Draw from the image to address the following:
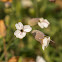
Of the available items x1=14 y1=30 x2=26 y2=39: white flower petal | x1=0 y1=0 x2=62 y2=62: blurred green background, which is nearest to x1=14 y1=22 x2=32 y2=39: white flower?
x1=14 y1=30 x2=26 y2=39: white flower petal

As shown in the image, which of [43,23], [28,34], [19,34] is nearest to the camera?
[19,34]

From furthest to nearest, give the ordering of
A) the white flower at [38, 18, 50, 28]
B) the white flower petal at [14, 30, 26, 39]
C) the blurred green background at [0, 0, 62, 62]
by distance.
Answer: the blurred green background at [0, 0, 62, 62] → the white flower at [38, 18, 50, 28] → the white flower petal at [14, 30, 26, 39]

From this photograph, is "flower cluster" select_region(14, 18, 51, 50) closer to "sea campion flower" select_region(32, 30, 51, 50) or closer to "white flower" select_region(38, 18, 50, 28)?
"sea campion flower" select_region(32, 30, 51, 50)

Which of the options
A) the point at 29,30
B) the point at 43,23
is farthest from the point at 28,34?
the point at 29,30

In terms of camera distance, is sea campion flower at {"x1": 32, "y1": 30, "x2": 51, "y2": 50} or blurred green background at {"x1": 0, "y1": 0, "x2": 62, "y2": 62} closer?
sea campion flower at {"x1": 32, "y1": 30, "x2": 51, "y2": 50}

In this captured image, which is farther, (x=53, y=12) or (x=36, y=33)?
(x=53, y=12)

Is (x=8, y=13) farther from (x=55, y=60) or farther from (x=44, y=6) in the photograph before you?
(x=55, y=60)

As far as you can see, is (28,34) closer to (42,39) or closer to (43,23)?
(43,23)

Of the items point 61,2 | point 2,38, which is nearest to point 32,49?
point 2,38

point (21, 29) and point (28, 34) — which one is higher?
point (21, 29)
